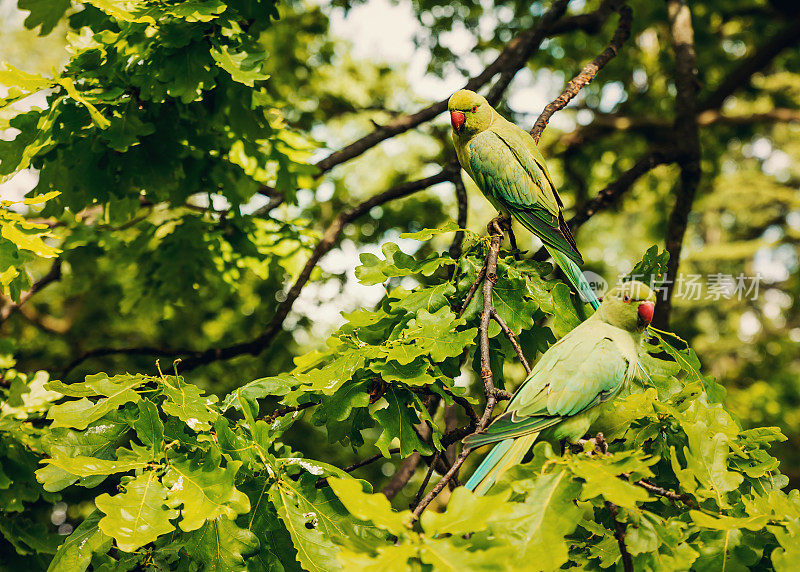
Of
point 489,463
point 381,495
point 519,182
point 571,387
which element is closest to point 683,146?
point 519,182

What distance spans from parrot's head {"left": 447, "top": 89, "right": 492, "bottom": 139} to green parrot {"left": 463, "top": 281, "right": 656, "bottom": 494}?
5.41 ft

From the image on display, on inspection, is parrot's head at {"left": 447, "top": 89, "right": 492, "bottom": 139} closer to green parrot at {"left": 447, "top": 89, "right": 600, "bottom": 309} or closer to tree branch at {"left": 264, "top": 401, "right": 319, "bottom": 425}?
green parrot at {"left": 447, "top": 89, "right": 600, "bottom": 309}

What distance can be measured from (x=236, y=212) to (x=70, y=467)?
2.84m

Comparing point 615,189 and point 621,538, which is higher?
point 615,189

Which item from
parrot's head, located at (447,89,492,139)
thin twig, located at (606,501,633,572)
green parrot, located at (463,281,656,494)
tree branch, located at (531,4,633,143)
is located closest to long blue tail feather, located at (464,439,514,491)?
green parrot, located at (463,281,656,494)

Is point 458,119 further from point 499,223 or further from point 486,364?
point 486,364

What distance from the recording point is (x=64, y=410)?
6.89ft

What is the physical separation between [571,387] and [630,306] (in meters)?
0.51

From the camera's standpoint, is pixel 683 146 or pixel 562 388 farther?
pixel 683 146

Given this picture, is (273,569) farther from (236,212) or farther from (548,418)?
(236,212)

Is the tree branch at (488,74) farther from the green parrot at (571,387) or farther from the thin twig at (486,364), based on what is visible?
the green parrot at (571,387)

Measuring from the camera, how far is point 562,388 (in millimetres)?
2271

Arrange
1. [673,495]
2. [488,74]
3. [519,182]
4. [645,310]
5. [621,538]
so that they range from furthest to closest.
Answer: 1. [488,74]
2. [519,182]
3. [645,310]
4. [673,495]
5. [621,538]

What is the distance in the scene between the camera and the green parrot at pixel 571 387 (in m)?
2.15
